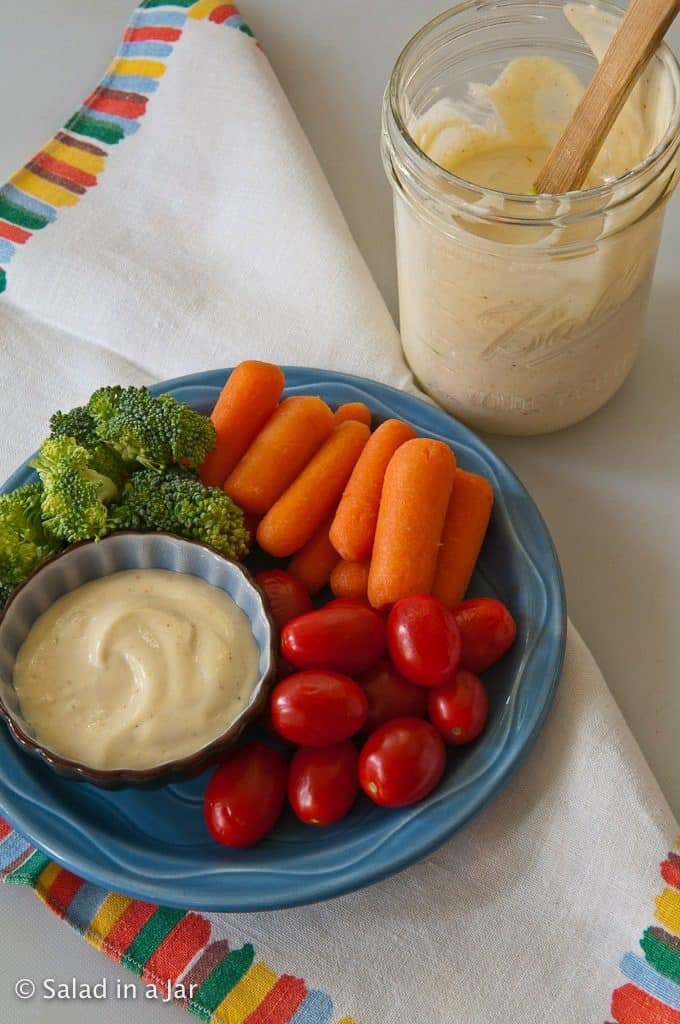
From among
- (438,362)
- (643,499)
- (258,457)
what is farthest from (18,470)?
(643,499)

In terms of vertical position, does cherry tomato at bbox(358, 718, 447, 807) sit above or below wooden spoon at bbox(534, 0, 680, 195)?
below

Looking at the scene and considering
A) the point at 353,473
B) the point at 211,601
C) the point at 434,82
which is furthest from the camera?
the point at 434,82

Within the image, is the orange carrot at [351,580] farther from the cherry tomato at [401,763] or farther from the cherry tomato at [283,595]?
the cherry tomato at [401,763]

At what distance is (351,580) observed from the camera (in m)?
1.73

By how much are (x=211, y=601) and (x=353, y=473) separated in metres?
0.30

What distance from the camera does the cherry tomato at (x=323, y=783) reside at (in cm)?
150

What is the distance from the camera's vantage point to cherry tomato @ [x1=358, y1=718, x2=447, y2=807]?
1.48 m

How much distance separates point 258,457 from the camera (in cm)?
179

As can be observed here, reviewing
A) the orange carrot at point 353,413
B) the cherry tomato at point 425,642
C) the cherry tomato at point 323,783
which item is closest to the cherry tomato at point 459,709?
the cherry tomato at point 425,642

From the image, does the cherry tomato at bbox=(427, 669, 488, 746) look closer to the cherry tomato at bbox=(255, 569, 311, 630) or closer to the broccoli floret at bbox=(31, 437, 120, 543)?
the cherry tomato at bbox=(255, 569, 311, 630)

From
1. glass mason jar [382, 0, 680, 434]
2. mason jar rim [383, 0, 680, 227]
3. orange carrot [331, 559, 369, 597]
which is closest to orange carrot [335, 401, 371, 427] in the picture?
glass mason jar [382, 0, 680, 434]

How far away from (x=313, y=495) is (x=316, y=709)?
38cm

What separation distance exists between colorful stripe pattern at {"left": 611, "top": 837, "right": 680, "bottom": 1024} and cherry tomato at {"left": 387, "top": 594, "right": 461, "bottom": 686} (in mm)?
371

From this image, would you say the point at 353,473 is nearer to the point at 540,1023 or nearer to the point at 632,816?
the point at 632,816
